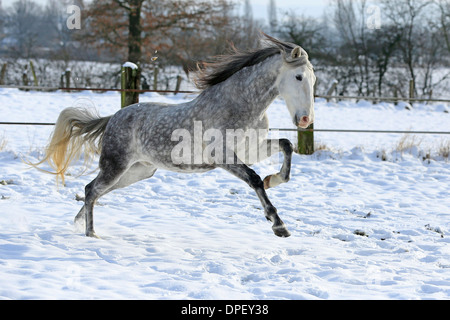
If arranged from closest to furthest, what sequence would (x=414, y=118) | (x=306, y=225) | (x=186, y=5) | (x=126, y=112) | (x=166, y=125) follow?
(x=166, y=125) → (x=126, y=112) → (x=306, y=225) → (x=414, y=118) → (x=186, y=5)

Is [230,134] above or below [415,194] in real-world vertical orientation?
above

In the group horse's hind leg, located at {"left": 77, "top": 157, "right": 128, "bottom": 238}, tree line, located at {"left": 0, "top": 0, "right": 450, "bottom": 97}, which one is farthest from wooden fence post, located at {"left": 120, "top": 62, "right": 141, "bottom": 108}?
tree line, located at {"left": 0, "top": 0, "right": 450, "bottom": 97}

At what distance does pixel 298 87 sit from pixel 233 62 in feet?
2.03

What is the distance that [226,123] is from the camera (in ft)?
12.6

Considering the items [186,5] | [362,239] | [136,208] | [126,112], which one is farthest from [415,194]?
[186,5]

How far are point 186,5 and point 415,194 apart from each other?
38.3 ft

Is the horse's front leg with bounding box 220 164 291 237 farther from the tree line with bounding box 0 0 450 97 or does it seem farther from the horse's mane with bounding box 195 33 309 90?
the tree line with bounding box 0 0 450 97

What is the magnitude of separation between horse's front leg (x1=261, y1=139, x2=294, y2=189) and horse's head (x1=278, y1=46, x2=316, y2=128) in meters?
0.35

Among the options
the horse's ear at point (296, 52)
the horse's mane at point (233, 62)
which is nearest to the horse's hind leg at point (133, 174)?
the horse's mane at point (233, 62)

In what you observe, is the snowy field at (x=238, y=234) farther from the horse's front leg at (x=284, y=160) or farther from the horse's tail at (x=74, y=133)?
the horse's front leg at (x=284, y=160)

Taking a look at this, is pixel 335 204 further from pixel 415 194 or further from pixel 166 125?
pixel 166 125

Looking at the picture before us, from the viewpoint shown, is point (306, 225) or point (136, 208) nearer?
point (306, 225)

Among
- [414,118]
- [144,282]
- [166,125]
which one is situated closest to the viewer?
[144,282]

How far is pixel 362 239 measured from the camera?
15.0 ft
